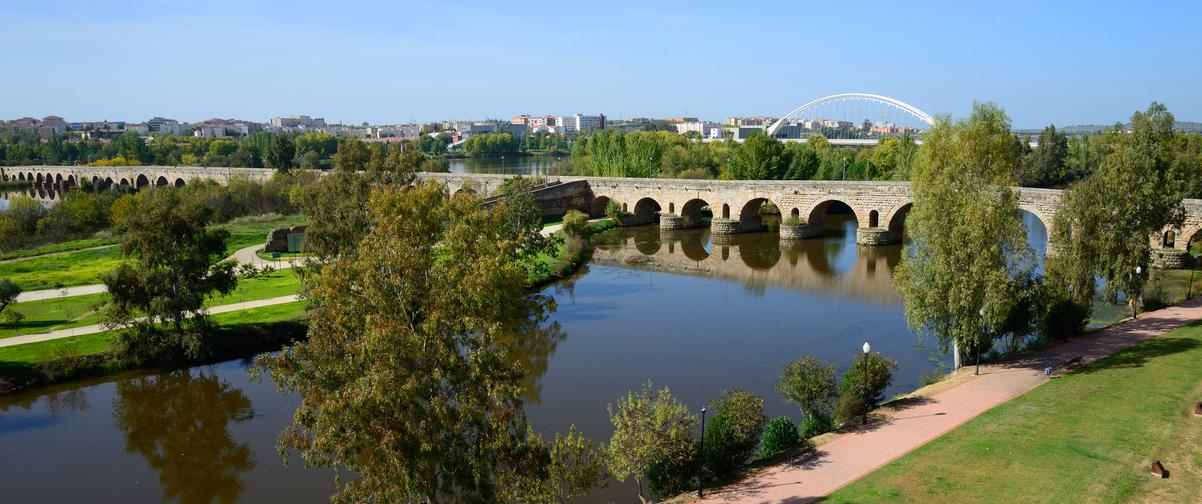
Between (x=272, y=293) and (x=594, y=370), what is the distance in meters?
15.5

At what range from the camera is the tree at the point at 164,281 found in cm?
2302

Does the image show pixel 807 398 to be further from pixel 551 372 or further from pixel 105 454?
pixel 105 454

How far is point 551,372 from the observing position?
22.7 metres

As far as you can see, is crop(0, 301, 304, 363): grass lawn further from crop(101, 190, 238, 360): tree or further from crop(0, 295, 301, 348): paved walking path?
crop(101, 190, 238, 360): tree

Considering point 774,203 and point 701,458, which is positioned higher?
point 774,203

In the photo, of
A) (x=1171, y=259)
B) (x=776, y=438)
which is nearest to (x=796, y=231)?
(x=1171, y=259)

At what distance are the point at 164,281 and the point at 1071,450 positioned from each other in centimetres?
2376

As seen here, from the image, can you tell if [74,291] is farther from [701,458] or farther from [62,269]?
[701,458]

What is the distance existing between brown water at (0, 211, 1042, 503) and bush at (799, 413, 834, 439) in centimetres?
217

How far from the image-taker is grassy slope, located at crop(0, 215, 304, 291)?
111 ft

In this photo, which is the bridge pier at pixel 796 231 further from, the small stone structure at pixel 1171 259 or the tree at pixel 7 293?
the tree at pixel 7 293

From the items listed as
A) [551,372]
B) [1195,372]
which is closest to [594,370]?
[551,372]

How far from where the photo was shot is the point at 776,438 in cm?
1551

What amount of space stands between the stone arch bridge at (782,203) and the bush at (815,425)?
1077 inches
